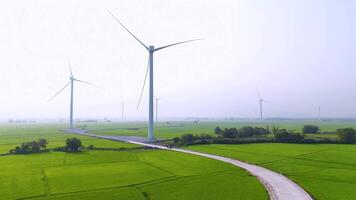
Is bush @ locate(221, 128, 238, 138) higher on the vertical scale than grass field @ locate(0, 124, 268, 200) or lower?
higher

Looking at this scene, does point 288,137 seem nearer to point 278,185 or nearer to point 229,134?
point 229,134

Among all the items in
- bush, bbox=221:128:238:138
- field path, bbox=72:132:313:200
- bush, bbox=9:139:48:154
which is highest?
bush, bbox=221:128:238:138

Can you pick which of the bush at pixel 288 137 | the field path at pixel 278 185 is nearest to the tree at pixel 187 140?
the bush at pixel 288 137

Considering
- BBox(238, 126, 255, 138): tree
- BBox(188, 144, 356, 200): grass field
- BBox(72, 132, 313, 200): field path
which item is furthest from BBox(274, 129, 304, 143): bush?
BBox(72, 132, 313, 200): field path

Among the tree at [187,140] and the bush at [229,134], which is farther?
the bush at [229,134]

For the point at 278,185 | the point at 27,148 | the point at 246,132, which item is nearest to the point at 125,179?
the point at 278,185

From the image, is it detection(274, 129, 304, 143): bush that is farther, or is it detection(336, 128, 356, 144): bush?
detection(274, 129, 304, 143): bush

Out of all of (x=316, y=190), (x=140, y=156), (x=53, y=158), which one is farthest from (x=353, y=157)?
(x=53, y=158)

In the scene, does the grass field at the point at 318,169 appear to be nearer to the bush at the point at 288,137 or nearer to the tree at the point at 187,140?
the tree at the point at 187,140

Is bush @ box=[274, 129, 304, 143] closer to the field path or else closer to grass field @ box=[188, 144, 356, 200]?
grass field @ box=[188, 144, 356, 200]
